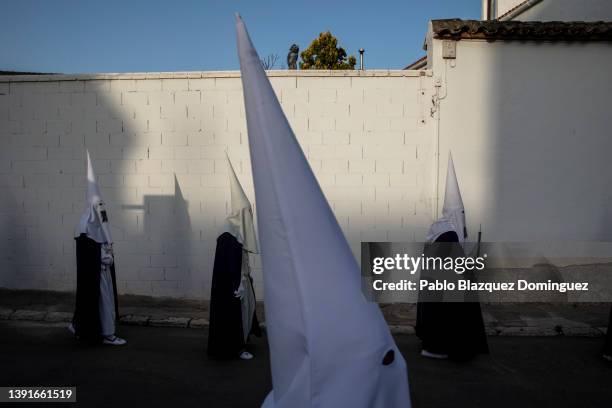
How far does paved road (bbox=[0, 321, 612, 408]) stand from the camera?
504 centimetres

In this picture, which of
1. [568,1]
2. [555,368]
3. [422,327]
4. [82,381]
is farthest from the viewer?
[568,1]

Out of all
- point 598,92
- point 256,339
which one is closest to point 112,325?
point 256,339

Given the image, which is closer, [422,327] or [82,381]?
[82,381]

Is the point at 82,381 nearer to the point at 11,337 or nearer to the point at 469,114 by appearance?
the point at 11,337

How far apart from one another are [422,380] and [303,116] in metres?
4.83

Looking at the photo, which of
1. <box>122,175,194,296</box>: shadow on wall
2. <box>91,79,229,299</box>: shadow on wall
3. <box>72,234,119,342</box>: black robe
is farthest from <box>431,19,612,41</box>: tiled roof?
<box>72,234,119,342</box>: black robe

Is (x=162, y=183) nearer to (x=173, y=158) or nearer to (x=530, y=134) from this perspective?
(x=173, y=158)

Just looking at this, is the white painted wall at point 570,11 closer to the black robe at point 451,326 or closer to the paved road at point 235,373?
the paved road at point 235,373

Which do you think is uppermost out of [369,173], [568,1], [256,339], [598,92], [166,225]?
[568,1]

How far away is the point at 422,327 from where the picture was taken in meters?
6.39

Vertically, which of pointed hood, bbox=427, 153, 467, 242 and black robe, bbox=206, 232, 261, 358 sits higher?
pointed hood, bbox=427, 153, 467, 242

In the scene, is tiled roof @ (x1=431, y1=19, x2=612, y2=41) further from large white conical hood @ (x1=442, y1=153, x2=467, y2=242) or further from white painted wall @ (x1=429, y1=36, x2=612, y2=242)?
large white conical hood @ (x1=442, y1=153, x2=467, y2=242)

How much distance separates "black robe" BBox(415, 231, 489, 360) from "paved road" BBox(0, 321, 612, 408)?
0.55 ft

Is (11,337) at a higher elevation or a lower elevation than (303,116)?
lower
